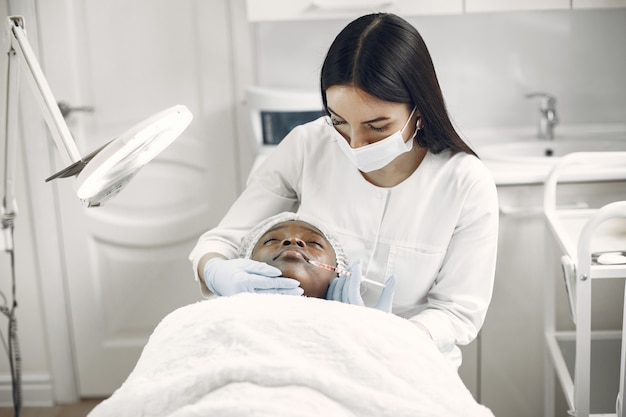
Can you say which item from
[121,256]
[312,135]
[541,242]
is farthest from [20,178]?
[541,242]

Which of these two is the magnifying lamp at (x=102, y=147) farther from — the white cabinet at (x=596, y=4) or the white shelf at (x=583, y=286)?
the white cabinet at (x=596, y=4)

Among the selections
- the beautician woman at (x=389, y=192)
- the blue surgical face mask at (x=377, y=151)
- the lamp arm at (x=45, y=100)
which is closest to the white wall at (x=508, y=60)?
the beautician woman at (x=389, y=192)

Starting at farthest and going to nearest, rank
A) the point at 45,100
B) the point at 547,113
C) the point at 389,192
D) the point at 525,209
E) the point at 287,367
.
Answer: the point at 547,113, the point at 525,209, the point at 389,192, the point at 45,100, the point at 287,367

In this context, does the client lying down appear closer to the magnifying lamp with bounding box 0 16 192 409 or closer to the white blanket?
the white blanket

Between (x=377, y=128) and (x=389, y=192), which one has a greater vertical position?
(x=377, y=128)

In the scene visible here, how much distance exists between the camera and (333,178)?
1.74m

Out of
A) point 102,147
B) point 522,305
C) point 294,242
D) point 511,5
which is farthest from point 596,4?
point 102,147

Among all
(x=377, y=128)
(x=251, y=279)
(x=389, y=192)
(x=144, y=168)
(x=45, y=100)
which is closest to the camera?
(x=45, y=100)

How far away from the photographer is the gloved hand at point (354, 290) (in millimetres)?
1497

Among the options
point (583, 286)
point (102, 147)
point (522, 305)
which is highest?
point (102, 147)

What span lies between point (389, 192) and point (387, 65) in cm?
31

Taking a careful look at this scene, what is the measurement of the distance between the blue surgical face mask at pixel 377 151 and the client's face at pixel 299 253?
7.0 inches

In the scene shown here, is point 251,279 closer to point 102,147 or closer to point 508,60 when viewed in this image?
point 102,147

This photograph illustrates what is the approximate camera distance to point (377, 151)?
1.58m
